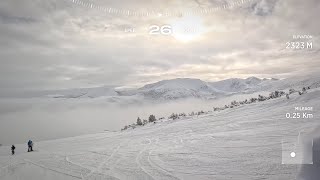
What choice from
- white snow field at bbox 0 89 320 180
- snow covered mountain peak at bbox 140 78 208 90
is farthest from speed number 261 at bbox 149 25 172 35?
white snow field at bbox 0 89 320 180

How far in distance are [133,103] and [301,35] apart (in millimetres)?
4742

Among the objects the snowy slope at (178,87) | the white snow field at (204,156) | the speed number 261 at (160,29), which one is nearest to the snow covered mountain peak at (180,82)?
the snowy slope at (178,87)

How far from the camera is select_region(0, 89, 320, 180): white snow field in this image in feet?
12.7

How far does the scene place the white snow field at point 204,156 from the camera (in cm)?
386

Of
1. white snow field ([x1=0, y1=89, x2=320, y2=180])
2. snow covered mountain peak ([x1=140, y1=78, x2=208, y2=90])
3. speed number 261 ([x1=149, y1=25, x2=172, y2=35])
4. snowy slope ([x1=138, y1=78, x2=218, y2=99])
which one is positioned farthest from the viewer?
snowy slope ([x1=138, y1=78, x2=218, y2=99])

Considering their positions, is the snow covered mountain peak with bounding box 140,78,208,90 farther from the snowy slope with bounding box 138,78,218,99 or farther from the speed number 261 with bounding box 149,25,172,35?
the speed number 261 with bounding box 149,25,172,35

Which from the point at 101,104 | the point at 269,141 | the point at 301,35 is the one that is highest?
the point at 301,35

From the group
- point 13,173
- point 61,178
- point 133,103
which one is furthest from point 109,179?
point 133,103

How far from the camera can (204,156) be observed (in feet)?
16.1

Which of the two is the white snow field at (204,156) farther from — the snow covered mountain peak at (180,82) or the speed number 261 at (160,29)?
the speed number 261 at (160,29)

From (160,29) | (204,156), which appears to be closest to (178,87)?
(204,156)

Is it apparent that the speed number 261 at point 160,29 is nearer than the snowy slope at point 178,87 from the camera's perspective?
Yes

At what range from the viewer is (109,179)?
3.98 meters

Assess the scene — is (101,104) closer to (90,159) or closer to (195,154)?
(90,159)
